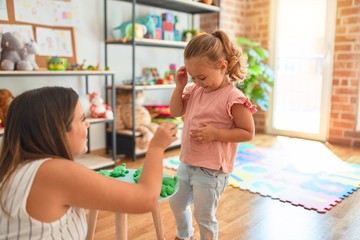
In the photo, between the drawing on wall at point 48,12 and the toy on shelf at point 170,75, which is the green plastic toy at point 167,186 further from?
the toy on shelf at point 170,75

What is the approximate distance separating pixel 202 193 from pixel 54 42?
2120 mm

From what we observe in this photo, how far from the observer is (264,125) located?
15.1 feet

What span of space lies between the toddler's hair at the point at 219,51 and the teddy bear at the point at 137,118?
189 cm

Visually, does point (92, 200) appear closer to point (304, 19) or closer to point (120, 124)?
point (120, 124)

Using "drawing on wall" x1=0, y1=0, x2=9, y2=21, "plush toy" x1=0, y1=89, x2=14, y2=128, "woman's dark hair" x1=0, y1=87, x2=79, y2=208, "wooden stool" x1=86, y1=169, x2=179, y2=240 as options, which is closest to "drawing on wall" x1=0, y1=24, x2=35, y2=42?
"drawing on wall" x1=0, y1=0, x2=9, y2=21

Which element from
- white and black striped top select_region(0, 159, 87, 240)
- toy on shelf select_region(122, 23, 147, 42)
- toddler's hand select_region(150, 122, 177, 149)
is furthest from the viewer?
toy on shelf select_region(122, 23, 147, 42)

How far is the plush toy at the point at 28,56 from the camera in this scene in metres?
2.44

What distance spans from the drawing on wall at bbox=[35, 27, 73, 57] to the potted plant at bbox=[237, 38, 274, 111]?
2.01 meters

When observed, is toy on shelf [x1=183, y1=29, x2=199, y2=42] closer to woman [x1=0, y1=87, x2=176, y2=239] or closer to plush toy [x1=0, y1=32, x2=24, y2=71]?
plush toy [x1=0, y1=32, x2=24, y2=71]

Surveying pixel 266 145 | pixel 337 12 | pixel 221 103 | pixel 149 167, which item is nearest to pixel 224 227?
pixel 221 103

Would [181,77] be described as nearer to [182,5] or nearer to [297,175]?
[297,175]

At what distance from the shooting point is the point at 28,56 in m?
2.55

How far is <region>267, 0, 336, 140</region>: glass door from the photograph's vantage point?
402cm

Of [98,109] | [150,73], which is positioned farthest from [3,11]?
[150,73]
